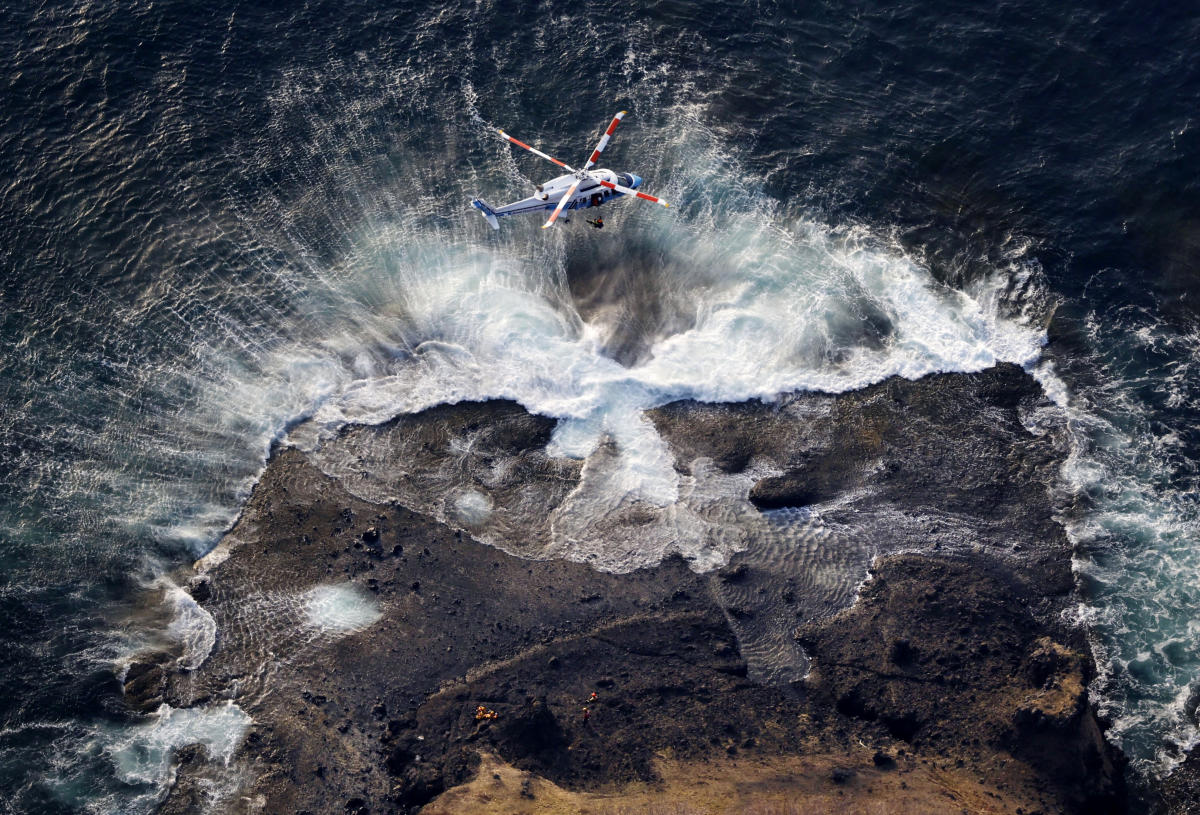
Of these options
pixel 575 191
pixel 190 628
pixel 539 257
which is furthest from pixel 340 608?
pixel 575 191

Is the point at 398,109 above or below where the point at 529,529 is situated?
above

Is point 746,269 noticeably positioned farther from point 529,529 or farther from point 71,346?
point 71,346

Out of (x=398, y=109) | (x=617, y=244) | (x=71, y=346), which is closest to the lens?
(x=71, y=346)

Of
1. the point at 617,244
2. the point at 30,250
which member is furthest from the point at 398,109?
the point at 30,250

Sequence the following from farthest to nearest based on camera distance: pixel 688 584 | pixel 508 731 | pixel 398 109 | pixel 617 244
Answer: pixel 398 109
pixel 617 244
pixel 688 584
pixel 508 731

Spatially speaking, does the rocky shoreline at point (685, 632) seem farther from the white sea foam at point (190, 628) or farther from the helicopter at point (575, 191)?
the helicopter at point (575, 191)

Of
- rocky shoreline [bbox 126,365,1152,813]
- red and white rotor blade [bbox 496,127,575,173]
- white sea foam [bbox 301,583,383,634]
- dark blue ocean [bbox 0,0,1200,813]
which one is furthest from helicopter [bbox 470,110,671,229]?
white sea foam [bbox 301,583,383,634]

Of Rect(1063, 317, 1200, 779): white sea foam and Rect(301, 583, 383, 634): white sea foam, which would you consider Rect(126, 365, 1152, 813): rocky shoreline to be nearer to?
Rect(301, 583, 383, 634): white sea foam

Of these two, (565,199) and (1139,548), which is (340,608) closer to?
(565,199)
